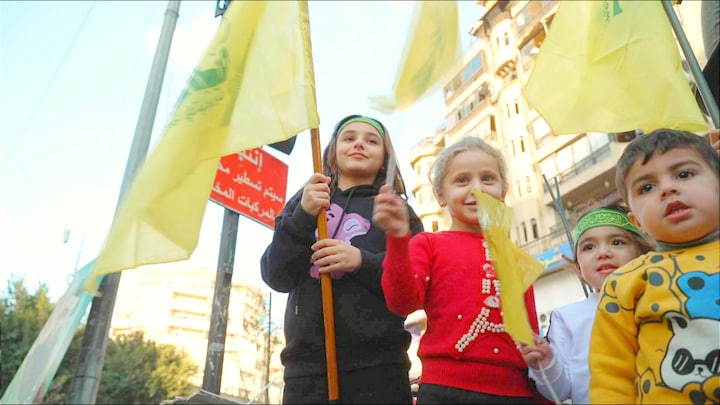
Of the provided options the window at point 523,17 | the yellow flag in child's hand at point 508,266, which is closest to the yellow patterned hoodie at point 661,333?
the yellow flag in child's hand at point 508,266

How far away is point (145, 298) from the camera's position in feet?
153

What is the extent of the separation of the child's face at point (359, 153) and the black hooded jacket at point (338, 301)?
0.18 meters

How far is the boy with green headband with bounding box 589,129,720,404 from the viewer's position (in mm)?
1255

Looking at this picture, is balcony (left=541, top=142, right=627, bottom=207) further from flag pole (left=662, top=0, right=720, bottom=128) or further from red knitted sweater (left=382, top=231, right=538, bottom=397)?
red knitted sweater (left=382, top=231, right=538, bottom=397)

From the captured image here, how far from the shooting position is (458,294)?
5.49ft

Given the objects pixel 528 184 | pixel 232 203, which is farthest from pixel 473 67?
pixel 232 203

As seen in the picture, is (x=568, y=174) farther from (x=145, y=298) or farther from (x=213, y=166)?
(x=145, y=298)

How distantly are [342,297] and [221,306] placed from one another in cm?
302

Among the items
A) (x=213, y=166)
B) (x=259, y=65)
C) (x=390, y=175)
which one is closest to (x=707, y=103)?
(x=390, y=175)

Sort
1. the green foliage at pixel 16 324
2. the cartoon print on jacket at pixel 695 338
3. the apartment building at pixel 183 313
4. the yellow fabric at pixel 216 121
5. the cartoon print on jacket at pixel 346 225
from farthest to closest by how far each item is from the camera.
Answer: the apartment building at pixel 183 313
the green foliage at pixel 16 324
the cartoon print on jacket at pixel 346 225
the yellow fabric at pixel 216 121
the cartoon print on jacket at pixel 695 338

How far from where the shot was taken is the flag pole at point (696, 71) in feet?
5.82

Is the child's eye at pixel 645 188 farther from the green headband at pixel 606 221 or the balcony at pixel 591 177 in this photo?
the balcony at pixel 591 177

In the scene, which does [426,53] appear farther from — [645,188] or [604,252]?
[604,252]

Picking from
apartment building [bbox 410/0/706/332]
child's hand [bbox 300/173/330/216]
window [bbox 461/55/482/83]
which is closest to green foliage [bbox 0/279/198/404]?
child's hand [bbox 300/173/330/216]
